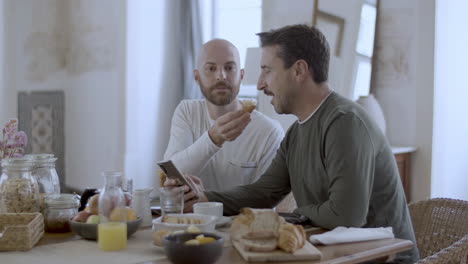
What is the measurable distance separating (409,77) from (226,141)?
2137mm

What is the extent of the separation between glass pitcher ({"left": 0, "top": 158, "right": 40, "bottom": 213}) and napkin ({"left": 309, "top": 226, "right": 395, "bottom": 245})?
856 mm

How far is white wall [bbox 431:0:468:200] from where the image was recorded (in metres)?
4.23

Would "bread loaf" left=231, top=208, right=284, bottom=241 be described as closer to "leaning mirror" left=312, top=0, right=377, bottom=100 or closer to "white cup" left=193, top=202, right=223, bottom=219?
"white cup" left=193, top=202, right=223, bottom=219

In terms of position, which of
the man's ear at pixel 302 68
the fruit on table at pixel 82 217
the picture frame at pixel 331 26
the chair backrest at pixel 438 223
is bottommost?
the chair backrest at pixel 438 223

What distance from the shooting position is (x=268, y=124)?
2.86 metres

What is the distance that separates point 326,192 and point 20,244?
0.98 metres

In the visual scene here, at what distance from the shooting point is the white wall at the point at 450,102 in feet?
13.9

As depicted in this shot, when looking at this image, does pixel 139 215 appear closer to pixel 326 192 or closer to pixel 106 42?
pixel 326 192

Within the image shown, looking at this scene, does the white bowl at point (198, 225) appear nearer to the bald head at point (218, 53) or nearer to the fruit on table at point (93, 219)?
the fruit on table at point (93, 219)

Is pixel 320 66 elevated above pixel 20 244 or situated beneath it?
elevated above

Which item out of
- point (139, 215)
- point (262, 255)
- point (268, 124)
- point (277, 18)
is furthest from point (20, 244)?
point (277, 18)

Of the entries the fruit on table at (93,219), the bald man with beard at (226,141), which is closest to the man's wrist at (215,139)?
the bald man with beard at (226,141)

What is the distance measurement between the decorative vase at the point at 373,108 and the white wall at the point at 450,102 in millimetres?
394

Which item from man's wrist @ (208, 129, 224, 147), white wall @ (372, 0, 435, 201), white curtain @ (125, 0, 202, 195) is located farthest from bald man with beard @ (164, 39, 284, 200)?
white curtain @ (125, 0, 202, 195)
